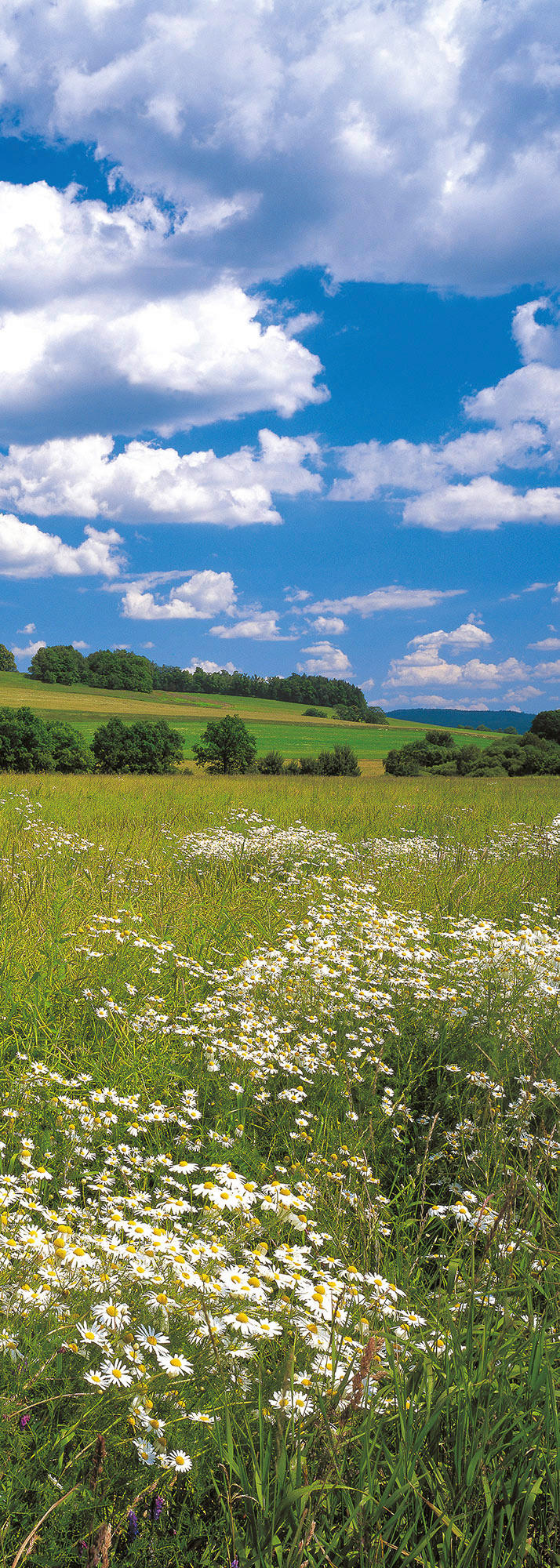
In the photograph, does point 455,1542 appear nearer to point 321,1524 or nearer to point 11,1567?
point 321,1524

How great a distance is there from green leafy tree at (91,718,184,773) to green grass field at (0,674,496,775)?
551 centimetres

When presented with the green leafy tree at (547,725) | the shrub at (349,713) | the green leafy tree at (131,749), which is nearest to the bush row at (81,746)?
the green leafy tree at (131,749)

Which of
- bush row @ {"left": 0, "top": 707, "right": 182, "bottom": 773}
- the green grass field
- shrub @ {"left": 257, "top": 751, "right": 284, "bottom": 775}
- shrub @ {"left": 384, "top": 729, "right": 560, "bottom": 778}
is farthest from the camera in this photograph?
the green grass field

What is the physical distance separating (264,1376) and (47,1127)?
201 cm

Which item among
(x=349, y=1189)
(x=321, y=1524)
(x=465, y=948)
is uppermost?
(x=465, y=948)

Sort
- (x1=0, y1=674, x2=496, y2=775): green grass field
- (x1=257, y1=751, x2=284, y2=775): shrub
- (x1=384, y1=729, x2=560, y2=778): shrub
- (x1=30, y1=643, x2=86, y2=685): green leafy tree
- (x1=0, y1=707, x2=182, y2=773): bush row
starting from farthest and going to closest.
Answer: (x1=30, y1=643, x2=86, y2=685): green leafy tree
(x1=0, y1=674, x2=496, y2=775): green grass field
(x1=0, y1=707, x2=182, y2=773): bush row
(x1=257, y1=751, x2=284, y2=775): shrub
(x1=384, y1=729, x2=560, y2=778): shrub

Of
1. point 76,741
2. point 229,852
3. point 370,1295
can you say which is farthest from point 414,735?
point 370,1295

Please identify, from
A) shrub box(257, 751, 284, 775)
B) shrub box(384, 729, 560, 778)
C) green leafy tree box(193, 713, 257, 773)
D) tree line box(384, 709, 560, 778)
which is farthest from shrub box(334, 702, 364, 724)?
shrub box(257, 751, 284, 775)

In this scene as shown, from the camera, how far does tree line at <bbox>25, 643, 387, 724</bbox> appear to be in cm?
10812

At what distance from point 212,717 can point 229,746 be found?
3404 cm

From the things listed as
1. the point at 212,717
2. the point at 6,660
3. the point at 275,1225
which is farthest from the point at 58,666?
the point at 275,1225

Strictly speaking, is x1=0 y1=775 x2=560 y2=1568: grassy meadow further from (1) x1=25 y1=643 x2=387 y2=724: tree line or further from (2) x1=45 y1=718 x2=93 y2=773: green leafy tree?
(1) x1=25 y1=643 x2=387 y2=724: tree line

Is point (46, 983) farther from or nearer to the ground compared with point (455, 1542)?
farther from the ground

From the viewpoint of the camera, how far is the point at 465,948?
16.9ft
